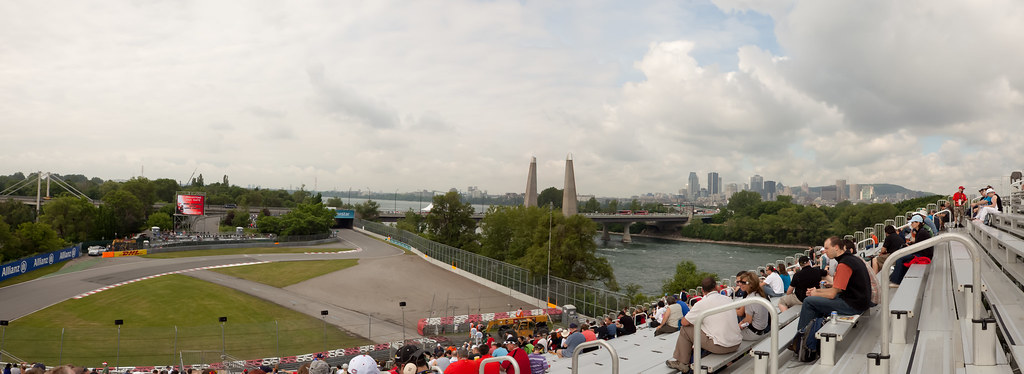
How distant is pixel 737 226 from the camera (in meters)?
113

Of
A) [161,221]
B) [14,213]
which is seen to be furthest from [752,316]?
[14,213]

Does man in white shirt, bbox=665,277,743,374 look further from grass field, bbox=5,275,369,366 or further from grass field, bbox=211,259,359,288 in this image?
grass field, bbox=211,259,359,288

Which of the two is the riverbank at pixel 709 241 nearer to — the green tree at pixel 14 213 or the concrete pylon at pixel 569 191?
the concrete pylon at pixel 569 191

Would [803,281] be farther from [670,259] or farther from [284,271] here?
[670,259]

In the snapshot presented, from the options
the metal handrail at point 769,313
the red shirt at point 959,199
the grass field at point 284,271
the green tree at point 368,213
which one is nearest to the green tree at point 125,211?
the grass field at point 284,271

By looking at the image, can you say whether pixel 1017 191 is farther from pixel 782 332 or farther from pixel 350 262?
pixel 350 262

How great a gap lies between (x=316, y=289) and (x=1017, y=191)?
41441 millimetres

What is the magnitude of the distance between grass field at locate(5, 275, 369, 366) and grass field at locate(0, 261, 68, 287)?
32.9 feet

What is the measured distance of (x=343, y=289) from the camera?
41719 mm

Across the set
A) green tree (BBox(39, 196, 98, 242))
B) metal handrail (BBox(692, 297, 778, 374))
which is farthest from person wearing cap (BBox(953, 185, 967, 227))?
green tree (BBox(39, 196, 98, 242))

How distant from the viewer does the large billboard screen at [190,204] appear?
6938 cm

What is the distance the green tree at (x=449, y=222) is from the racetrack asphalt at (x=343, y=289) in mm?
13216

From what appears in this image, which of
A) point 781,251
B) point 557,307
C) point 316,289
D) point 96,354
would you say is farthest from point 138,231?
point 781,251

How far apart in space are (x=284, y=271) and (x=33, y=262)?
21.2m
